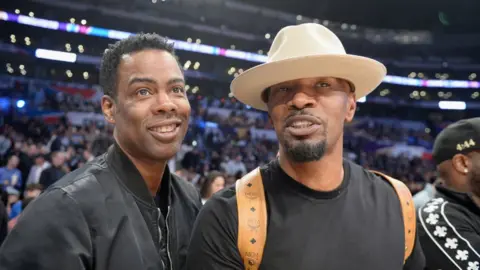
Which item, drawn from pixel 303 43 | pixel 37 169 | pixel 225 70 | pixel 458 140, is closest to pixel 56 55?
pixel 225 70

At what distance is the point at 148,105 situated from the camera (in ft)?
6.53

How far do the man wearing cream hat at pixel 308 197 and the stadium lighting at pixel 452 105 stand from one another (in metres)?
32.7

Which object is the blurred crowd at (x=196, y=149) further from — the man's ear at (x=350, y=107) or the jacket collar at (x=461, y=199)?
the man's ear at (x=350, y=107)

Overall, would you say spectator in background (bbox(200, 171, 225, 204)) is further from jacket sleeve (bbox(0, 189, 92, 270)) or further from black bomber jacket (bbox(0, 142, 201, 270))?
jacket sleeve (bbox(0, 189, 92, 270))

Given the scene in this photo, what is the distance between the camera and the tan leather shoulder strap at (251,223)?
1728 mm

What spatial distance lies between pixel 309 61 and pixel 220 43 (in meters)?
25.6

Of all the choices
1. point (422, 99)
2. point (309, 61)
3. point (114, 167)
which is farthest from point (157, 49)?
point (422, 99)

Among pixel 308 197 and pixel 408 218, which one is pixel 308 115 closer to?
pixel 308 197

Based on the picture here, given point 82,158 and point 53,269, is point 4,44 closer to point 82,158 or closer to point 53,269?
point 82,158

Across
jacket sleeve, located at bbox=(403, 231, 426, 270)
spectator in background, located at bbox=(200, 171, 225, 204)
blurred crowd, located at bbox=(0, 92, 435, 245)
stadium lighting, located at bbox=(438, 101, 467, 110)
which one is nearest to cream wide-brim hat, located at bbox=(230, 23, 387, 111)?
jacket sleeve, located at bbox=(403, 231, 426, 270)

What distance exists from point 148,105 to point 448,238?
160cm

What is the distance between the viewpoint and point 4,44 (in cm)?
2047

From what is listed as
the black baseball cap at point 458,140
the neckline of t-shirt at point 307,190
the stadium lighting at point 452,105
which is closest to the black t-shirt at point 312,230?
the neckline of t-shirt at point 307,190

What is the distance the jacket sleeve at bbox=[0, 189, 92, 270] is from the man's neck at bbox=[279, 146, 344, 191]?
850mm
